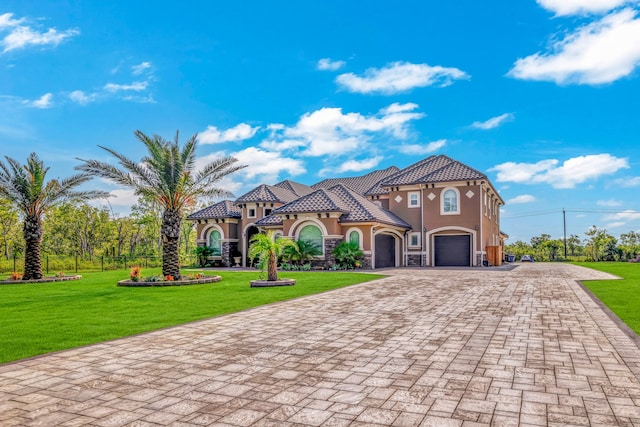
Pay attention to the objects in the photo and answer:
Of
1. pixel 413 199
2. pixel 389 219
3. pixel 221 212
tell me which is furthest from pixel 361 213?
pixel 221 212

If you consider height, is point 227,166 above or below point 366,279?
above

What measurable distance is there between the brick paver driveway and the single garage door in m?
21.1

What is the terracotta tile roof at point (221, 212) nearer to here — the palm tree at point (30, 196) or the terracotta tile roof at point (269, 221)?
the terracotta tile roof at point (269, 221)

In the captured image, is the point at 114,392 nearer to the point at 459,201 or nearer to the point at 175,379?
the point at 175,379

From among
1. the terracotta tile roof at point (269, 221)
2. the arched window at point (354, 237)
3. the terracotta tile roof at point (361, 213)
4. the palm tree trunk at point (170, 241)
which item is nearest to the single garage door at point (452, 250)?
the terracotta tile roof at point (361, 213)

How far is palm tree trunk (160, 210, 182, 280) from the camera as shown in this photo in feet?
62.9

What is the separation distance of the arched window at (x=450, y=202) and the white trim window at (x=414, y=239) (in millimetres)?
2430

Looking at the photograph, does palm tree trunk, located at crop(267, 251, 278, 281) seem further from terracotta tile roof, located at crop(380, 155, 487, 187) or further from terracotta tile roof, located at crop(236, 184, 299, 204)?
terracotta tile roof, located at crop(380, 155, 487, 187)

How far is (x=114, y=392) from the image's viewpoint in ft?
15.9

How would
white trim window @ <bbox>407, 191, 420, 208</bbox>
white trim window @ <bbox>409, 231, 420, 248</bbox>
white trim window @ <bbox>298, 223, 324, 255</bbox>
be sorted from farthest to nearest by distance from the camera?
1. white trim window @ <bbox>407, 191, 420, 208</bbox>
2. white trim window @ <bbox>409, 231, 420, 248</bbox>
3. white trim window @ <bbox>298, 223, 324, 255</bbox>

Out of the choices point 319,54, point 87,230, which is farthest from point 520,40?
point 87,230

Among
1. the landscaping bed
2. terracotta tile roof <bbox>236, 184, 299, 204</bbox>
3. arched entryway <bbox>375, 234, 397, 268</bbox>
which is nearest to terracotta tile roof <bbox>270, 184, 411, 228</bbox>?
arched entryway <bbox>375, 234, 397, 268</bbox>

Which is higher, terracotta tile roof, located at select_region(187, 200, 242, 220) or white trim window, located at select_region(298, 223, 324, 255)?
terracotta tile roof, located at select_region(187, 200, 242, 220)

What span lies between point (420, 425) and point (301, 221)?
2428 cm
